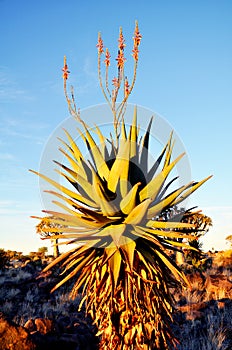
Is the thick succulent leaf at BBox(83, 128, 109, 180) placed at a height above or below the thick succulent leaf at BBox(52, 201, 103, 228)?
above

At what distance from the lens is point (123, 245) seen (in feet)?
10.3

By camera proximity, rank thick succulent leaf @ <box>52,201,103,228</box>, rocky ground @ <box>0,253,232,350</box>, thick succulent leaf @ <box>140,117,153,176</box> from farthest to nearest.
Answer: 1. rocky ground @ <box>0,253,232,350</box>
2. thick succulent leaf @ <box>140,117,153,176</box>
3. thick succulent leaf @ <box>52,201,103,228</box>

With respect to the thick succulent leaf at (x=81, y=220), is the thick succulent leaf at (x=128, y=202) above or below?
above

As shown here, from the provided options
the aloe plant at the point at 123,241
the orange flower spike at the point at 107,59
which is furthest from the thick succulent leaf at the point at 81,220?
the orange flower spike at the point at 107,59

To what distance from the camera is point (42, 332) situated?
231 inches

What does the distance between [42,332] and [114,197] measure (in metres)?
3.70

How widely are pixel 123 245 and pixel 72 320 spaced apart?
194 inches

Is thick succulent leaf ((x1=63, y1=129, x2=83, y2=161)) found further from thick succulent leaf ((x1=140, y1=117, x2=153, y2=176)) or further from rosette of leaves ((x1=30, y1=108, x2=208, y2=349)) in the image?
thick succulent leaf ((x1=140, y1=117, x2=153, y2=176))

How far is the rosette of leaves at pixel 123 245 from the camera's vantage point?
3.14 m

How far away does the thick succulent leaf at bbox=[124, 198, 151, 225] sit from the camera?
2.97 metres

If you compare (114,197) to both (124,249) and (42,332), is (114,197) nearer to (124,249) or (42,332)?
(124,249)

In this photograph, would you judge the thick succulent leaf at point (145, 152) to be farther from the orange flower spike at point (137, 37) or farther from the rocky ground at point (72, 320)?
the rocky ground at point (72, 320)

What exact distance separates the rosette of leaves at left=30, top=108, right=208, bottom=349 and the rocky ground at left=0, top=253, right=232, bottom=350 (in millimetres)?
475

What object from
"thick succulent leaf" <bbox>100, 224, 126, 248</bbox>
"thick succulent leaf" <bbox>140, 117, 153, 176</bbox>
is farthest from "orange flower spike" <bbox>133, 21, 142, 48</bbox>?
"thick succulent leaf" <bbox>100, 224, 126, 248</bbox>
